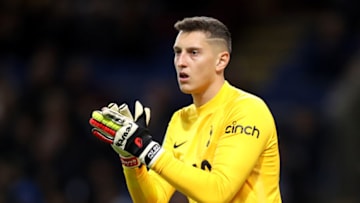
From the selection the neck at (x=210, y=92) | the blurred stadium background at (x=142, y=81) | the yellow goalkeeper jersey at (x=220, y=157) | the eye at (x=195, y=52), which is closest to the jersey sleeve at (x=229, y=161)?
the yellow goalkeeper jersey at (x=220, y=157)

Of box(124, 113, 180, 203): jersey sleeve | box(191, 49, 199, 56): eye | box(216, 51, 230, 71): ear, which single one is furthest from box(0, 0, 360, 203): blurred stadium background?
box(191, 49, 199, 56): eye

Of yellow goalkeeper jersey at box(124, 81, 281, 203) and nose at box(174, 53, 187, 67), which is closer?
yellow goalkeeper jersey at box(124, 81, 281, 203)

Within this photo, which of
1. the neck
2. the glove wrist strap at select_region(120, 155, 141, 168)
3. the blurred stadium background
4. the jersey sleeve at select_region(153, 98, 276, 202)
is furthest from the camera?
the blurred stadium background

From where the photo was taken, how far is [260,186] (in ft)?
16.7

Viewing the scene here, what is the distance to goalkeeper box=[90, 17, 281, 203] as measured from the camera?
15.8 ft

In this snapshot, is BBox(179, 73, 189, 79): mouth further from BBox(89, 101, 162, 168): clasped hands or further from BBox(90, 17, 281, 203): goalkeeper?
BBox(89, 101, 162, 168): clasped hands

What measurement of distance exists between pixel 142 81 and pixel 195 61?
221 inches

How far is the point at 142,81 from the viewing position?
425 inches

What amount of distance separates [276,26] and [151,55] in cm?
164

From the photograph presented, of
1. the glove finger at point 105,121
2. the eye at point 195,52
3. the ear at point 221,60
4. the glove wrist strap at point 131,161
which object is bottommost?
the glove wrist strap at point 131,161

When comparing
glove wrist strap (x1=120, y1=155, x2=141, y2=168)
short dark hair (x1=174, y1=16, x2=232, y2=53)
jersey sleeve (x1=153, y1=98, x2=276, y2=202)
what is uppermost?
short dark hair (x1=174, y1=16, x2=232, y2=53)

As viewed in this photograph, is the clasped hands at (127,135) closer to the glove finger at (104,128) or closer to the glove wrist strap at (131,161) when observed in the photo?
the glove finger at (104,128)

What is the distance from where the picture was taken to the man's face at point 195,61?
5203 millimetres
